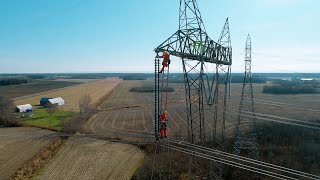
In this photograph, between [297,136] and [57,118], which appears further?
[57,118]

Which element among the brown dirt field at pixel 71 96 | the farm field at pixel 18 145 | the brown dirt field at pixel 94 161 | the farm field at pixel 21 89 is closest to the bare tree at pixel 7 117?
the farm field at pixel 18 145

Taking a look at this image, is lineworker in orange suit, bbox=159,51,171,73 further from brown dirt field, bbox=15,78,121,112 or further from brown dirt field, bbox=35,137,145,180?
brown dirt field, bbox=15,78,121,112

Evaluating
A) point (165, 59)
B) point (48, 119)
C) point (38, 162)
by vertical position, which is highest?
point (165, 59)

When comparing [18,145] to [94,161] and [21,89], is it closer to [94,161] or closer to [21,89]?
[94,161]

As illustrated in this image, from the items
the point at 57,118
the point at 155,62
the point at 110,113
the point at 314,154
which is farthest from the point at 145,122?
the point at 155,62

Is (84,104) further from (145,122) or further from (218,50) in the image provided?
(218,50)

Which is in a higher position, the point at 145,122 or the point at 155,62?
the point at 155,62

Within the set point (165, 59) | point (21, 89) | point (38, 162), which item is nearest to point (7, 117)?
point (38, 162)
